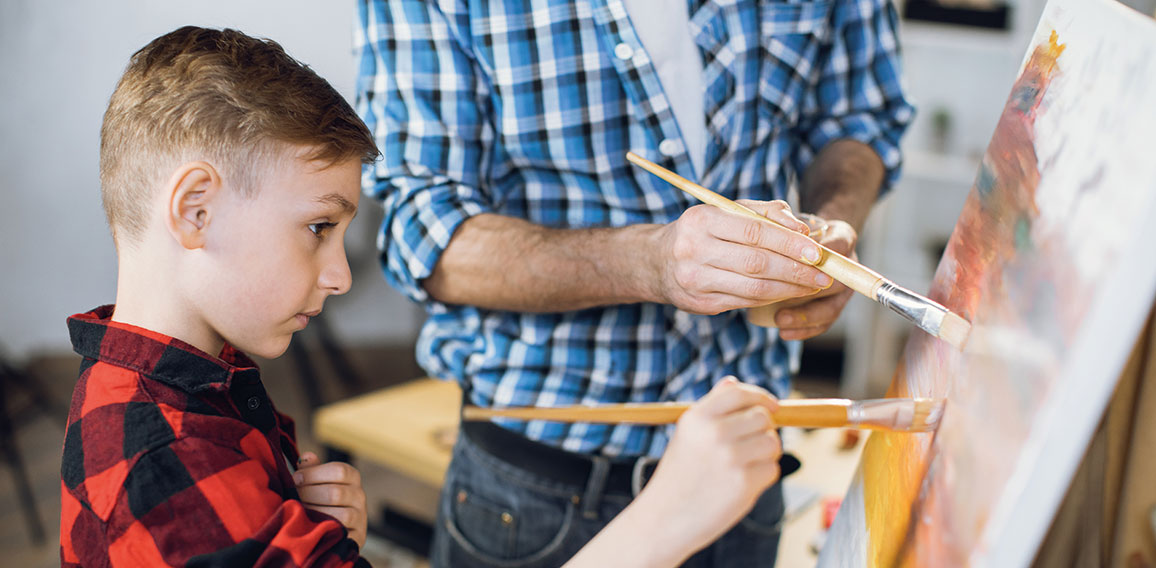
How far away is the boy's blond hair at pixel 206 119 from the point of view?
69 centimetres

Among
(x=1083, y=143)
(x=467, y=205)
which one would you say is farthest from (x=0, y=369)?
(x=1083, y=143)

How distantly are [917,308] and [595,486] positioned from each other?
0.46 metres

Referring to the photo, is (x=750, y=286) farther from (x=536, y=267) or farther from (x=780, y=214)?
(x=536, y=267)

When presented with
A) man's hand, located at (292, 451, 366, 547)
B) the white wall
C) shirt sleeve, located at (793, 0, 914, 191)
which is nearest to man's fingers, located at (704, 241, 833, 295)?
man's hand, located at (292, 451, 366, 547)

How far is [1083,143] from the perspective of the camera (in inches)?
20.4

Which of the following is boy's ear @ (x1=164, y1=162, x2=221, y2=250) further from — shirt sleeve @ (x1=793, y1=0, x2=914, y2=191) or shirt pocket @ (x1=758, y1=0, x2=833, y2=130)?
shirt sleeve @ (x1=793, y1=0, x2=914, y2=191)

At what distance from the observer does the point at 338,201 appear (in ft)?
2.40

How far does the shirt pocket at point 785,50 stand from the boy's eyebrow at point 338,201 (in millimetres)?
508

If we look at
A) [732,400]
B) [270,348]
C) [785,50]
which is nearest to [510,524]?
[270,348]

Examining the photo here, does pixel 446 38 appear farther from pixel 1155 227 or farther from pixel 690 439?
pixel 1155 227

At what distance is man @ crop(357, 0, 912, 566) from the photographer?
3.12ft

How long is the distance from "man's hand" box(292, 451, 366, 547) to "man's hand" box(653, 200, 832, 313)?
1.11 ft

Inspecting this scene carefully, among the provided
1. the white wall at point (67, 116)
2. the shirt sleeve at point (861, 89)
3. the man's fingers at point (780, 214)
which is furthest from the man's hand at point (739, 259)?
the white wall at point (67, 116)

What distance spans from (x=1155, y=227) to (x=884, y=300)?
0.92ft
